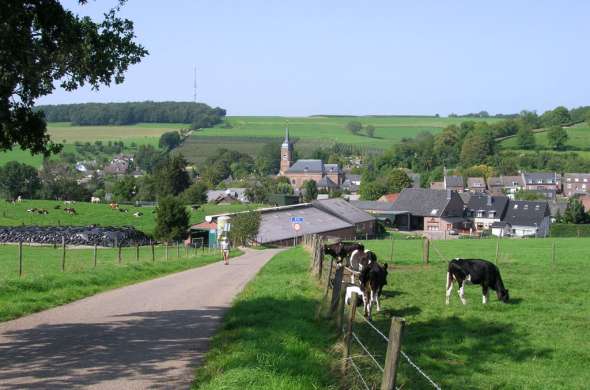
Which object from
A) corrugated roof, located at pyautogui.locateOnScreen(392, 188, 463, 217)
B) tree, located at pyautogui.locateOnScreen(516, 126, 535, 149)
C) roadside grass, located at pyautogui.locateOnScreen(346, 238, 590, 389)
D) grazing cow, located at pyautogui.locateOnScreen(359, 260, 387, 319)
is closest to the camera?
roadside grass, located at pyautogui.locateOnScreen(346, 238, 590, 389)

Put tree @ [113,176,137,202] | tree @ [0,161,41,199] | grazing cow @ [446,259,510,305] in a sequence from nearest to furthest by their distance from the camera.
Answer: grazing cow @ [446,259,510,305] < tree @ [0,161,41,199] < tree @ [113,176,137,202]

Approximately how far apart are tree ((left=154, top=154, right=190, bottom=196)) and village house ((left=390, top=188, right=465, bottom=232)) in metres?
35.9

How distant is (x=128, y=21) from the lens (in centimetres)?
1518

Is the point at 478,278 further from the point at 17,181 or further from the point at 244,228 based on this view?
the point at 17,181

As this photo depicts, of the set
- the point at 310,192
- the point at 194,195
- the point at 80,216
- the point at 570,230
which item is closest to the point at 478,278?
the point at 570,230

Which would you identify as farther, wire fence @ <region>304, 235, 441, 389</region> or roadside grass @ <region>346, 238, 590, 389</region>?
roadside grass @ <region>346, 238, 590, 389</region>

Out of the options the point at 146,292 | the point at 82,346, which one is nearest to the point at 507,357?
the point at 82,346

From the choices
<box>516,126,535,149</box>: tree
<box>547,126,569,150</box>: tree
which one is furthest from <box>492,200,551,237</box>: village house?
<box>516,126,535,149</box>: tree

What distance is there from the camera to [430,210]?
107 m

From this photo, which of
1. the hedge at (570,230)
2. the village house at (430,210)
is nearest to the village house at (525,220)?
the village house at (430,210)

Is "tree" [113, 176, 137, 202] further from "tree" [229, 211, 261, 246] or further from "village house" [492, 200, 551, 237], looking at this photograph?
"tree" [229, 211, 261, 246]

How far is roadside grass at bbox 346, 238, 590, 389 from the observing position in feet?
42.8

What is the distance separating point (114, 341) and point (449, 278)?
33.5ft

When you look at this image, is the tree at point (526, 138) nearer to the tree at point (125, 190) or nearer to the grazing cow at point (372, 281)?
the tree at point (125, 190)
